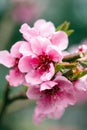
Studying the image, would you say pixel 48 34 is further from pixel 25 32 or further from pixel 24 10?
A: pixel 24 10

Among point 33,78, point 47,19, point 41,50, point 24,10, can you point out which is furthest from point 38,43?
point 47,19

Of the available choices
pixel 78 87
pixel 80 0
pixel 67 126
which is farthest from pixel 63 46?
pixel 67 126

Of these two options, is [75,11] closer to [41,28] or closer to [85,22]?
[85,22]

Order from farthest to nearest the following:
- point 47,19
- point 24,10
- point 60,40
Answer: point 47,19 < point 24,10 < point 60,40

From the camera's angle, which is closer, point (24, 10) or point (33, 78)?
point (33, 78)

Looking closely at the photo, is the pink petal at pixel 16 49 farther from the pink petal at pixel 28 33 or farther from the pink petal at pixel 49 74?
the pink petal at pixel 49 74

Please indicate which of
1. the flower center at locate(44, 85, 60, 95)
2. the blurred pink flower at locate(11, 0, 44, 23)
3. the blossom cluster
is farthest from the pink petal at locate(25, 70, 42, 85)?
the blurred pink flower at locate(11, 0, 44, 23)

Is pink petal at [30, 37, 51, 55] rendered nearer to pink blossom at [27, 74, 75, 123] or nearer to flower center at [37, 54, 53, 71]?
flower center at [37, 54, 53, 71]
